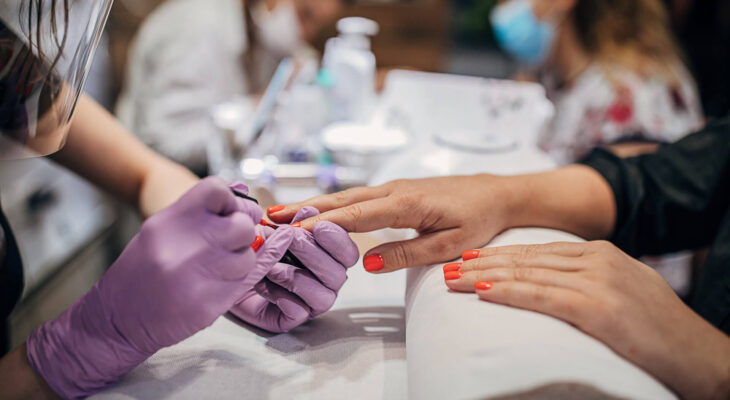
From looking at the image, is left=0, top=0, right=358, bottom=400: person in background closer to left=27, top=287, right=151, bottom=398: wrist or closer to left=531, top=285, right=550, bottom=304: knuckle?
left=27, top=287, right=151, bottom=398: wrist

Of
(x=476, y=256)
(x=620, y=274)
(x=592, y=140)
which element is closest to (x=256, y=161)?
(x=476, y=256)

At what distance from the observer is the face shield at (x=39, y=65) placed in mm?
430

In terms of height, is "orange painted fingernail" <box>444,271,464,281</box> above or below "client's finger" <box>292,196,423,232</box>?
below

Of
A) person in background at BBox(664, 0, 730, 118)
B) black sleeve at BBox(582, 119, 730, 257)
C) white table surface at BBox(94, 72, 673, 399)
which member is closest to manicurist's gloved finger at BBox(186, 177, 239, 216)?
white table surface at BBox(94, 72, 673, 399)

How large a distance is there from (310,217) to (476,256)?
0.70ft

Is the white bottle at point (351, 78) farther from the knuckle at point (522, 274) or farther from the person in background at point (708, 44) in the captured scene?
the person in background at point (708, 44)

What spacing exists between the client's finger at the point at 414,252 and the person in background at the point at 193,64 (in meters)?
1.31

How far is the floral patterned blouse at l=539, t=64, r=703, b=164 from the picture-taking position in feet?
5.30

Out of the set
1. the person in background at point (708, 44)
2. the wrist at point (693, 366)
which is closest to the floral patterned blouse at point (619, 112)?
the person in background at point (708, 44)

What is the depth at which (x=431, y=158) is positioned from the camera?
101 cm

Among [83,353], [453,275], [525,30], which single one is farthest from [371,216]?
[525,30]

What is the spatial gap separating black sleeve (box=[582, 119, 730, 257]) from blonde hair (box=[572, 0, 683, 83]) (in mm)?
935

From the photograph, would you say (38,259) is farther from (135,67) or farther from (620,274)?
(620,274)

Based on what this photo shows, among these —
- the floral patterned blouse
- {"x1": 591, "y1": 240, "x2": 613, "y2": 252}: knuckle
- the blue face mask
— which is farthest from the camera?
the blue face mask
